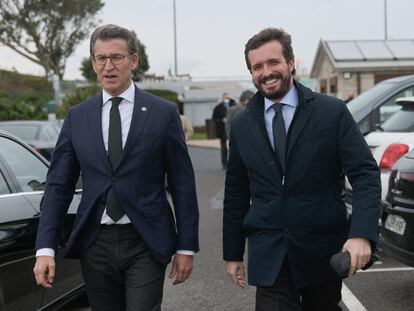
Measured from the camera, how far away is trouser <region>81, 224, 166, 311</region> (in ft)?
9.39

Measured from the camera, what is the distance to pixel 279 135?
2932 mm

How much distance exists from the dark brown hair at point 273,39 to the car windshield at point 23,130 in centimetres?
904

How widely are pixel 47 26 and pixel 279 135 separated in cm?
4386

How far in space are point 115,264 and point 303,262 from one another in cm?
86

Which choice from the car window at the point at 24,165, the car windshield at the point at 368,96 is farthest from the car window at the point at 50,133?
the car window at the point at 24,165

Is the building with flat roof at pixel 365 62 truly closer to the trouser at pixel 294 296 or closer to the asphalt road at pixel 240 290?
the asphalt road at pixel 240 290

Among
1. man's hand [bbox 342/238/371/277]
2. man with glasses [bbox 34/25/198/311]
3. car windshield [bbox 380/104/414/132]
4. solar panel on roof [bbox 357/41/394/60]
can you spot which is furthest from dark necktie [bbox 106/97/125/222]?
solar panel on roof [bbox 357/41/394/60]

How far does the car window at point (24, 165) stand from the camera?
3.96 metres

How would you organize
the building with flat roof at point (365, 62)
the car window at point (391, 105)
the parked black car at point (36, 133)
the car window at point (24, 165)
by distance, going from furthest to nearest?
the building with flat roof at point (365, 62) → the parked black car at point (36, 133) → the car window at point (391, 105) → the car window at point (24, 165)

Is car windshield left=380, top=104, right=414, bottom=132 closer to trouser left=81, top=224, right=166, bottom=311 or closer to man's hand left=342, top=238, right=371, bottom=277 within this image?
man's hand left=342, top=238, right=371, bottom=277


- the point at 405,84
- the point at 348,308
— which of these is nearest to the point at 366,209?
the point at 348,308

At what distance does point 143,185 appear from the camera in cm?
290

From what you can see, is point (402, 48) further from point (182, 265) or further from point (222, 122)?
point (182, 265)

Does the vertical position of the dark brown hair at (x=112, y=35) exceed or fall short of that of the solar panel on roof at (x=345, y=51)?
it falls short
